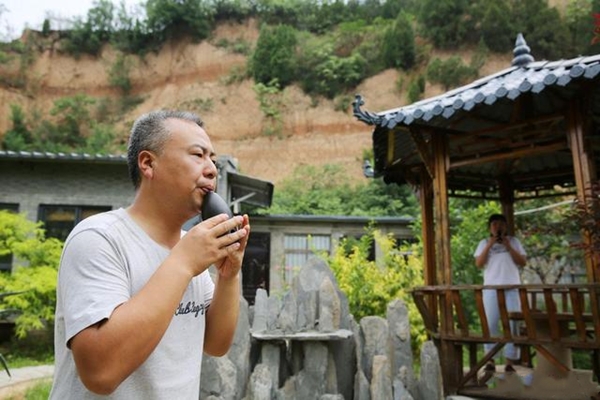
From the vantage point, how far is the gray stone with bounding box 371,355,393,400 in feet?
12.5

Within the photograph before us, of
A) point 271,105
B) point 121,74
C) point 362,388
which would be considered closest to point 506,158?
point 362,388

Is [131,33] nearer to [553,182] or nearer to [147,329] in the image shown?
[553,182]

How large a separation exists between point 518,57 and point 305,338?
4.19 meters

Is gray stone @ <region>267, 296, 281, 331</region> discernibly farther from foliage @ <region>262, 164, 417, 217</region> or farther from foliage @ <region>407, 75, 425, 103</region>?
foliage @ <region>407, 75, 425, 103</region>

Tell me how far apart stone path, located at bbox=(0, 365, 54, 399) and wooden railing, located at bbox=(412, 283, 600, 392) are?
4839 millimetres

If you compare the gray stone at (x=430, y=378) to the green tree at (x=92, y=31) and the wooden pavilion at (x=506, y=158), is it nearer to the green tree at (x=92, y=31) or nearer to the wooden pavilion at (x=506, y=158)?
the wooden pavilion at (x=506, y=158)

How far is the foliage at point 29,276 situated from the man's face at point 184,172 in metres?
7.70

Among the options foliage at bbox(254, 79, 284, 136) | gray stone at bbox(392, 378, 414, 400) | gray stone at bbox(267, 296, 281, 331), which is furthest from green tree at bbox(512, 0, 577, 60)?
gray stone at bbox(392, 378, 414, 400)

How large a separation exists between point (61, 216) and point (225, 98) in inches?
855

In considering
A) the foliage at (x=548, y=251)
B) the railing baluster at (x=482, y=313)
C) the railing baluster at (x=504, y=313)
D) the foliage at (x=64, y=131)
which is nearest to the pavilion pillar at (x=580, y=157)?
the railing baluster at (x=504, y=313)

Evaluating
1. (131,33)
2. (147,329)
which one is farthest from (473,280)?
(131,33)

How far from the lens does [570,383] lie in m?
4.79

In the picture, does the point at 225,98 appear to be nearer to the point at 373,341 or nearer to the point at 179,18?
the point at 179,18

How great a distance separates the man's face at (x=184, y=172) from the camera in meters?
1.22
